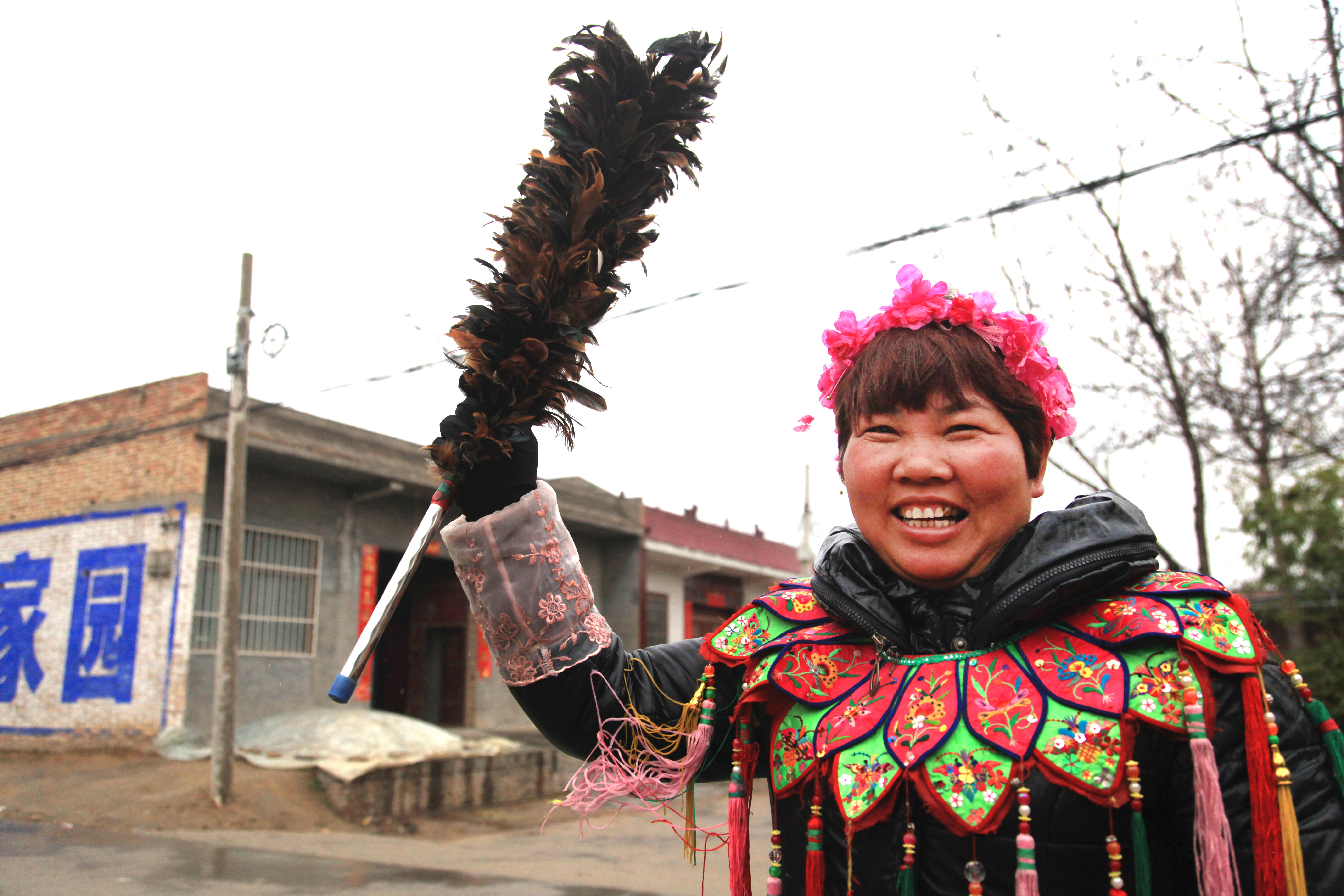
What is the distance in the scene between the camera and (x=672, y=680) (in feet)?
6.01

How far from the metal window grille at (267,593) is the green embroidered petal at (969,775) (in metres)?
11.7

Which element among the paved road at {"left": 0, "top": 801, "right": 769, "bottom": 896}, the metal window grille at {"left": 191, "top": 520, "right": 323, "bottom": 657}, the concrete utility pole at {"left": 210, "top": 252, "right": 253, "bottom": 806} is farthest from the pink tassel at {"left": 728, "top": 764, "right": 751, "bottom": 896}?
the metal window grille at {"left": 191, "top": 520, "right": 323, "bottom": 657}

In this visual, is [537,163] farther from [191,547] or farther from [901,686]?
[191,547]

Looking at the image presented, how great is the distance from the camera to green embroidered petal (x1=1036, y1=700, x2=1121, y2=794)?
4.36ft

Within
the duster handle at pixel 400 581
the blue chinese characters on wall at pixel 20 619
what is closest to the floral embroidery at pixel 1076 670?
the duster handle at pixel 400 581

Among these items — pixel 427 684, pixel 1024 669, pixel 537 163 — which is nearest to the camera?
pixel 1024 669

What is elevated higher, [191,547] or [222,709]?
[191,547]

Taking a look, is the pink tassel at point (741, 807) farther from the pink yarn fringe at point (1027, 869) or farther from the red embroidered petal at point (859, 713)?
the pink yarn fringe at point (1027, 869)

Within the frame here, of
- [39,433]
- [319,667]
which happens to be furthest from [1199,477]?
[39,433]

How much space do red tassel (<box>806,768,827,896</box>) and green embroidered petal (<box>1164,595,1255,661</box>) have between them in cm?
60

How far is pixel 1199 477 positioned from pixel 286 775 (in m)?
9.73

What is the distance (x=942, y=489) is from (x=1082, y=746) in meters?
0.44

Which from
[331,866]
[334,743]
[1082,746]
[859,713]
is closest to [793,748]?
[859,713]

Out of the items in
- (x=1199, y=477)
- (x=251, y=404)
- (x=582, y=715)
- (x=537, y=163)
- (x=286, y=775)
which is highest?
(x=251, y=404)
